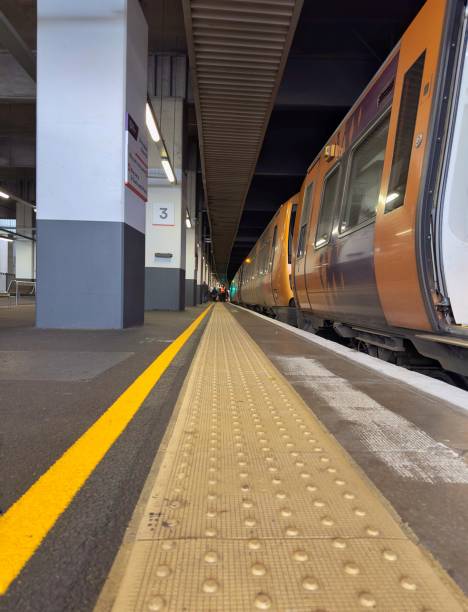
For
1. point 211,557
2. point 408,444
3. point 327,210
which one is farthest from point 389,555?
point 327,210

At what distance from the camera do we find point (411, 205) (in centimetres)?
297

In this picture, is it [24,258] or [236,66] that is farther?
[24,258]

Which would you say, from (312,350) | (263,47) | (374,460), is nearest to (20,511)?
(374,460)

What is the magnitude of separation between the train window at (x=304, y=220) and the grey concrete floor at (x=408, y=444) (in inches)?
162

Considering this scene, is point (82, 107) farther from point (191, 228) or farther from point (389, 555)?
point (191, 228)

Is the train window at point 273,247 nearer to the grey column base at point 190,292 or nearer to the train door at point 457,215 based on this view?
the train door at point 457,215

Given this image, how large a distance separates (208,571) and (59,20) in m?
7.92

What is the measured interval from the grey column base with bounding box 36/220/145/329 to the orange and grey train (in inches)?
138

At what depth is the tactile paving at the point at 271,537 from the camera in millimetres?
873

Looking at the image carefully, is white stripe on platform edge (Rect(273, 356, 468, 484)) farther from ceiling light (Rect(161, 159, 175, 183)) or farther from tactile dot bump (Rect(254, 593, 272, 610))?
ceiling light (Rect(161, 159, 175, 183))

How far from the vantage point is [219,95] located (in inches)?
376

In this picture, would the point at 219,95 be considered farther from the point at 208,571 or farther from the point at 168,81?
the point at 208,571

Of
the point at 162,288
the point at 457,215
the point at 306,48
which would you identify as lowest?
the point at 162,288

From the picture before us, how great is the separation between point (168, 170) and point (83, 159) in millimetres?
6036
